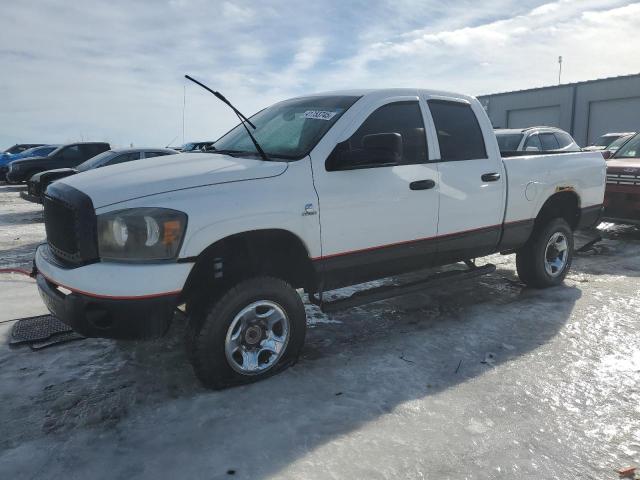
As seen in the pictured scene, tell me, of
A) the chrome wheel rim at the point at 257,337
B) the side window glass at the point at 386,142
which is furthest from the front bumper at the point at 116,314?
the side window glass at the point at 386,142

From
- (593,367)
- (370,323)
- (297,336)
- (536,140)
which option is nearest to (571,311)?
→ (593,367)

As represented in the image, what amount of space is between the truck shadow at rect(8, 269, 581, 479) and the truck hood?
1302 millimetres

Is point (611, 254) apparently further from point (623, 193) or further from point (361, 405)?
point (361, 405)

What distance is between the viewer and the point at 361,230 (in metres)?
3.88

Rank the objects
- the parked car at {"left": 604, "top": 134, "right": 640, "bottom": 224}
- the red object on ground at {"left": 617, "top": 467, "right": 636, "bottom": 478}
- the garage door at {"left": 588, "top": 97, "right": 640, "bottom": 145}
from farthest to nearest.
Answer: the garage door at {"left": 588, "top": 97, "right": 640, "bottom": 145} → the parked car at {"left": 604, "top": 134, "right": 640, "bottom": 224} → the red object on ground at {"left": 617, "top": 467, "right": 636, "bottom": 478}

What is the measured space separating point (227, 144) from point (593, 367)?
3.37 metres

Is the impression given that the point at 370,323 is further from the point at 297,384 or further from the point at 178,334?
Answer: the point at 178,334

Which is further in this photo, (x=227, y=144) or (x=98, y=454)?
(x=227, y=144)

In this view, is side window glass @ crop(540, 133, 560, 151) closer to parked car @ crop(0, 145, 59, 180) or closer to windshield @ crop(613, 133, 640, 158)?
windshield @ crop(613, 133, 640, 158)

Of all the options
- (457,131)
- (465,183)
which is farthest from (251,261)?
(457,131)

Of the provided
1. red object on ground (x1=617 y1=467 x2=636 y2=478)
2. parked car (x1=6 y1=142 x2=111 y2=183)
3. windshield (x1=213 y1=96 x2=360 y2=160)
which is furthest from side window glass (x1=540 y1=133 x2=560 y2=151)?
parked car (x1=6 y1=142 x2=111 y2=183)

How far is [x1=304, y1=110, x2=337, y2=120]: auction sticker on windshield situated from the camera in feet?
13.1

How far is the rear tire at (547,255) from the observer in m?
5.53

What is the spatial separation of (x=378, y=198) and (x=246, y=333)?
1379 mm
